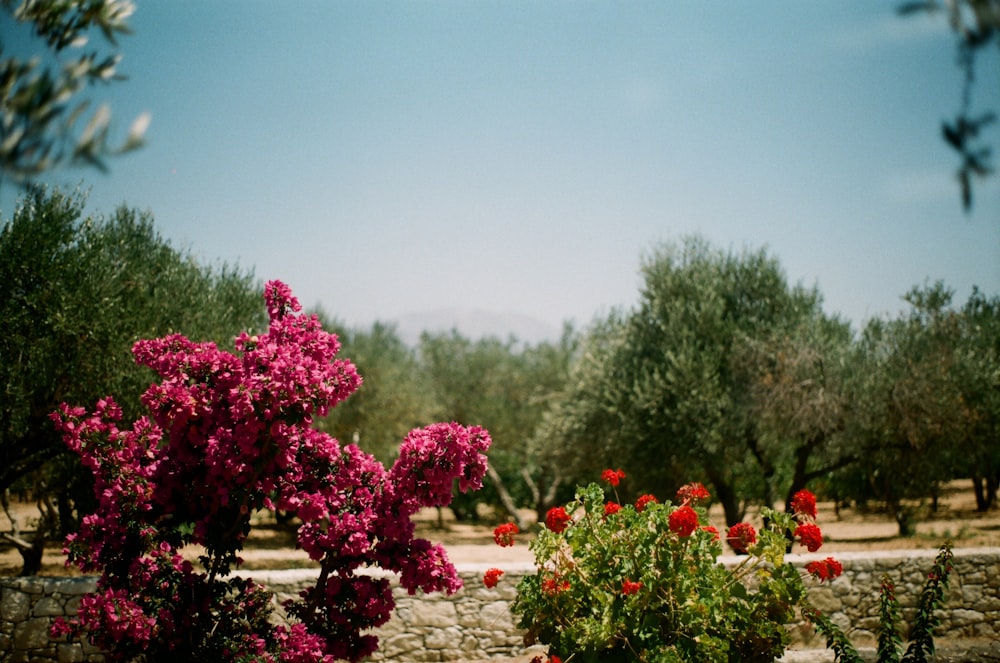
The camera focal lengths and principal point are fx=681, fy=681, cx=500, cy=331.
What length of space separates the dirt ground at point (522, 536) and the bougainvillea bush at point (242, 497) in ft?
30.5

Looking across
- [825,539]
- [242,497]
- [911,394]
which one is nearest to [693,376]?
[911,394]

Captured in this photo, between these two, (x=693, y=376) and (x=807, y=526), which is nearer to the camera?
(x=807, y=526)

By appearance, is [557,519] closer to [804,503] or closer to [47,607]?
[804,503]

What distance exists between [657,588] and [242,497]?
3353 mm

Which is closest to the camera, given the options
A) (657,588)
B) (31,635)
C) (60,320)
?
(657,588)

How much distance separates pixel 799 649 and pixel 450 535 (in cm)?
2063

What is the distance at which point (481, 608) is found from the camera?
26.8 feet

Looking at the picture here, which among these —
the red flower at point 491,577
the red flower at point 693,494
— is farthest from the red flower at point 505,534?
the red flower at point 693,494

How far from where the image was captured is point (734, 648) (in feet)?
18.6

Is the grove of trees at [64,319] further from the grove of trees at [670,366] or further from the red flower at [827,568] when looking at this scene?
the red flower at [827,568]

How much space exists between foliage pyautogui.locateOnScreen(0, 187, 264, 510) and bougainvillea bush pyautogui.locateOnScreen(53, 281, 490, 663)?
4.98 metres

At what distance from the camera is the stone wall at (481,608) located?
708cm

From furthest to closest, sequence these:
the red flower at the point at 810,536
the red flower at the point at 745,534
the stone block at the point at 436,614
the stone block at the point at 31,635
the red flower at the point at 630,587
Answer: the stone block at the point at 436,614
the stone block at the point at 31,635
the red flower at the point at 745,534
the red flower at the point at 810,536
the red flower at the point at 630,587

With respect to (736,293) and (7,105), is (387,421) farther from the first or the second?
(7,105)
